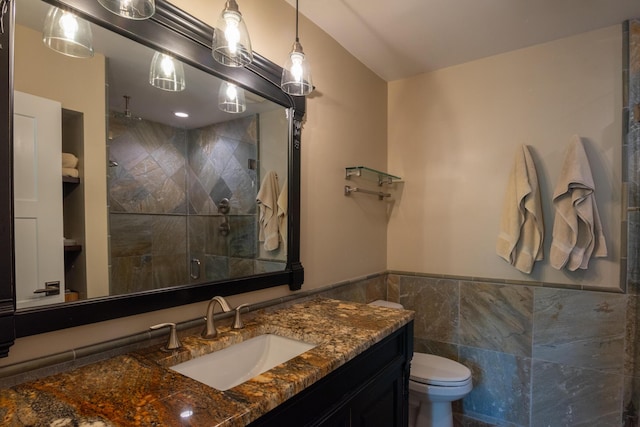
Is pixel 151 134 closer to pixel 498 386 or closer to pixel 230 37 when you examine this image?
pixel 230 37

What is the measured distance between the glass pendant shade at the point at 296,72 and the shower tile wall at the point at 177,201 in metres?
0.26

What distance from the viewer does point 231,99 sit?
4.60 ft

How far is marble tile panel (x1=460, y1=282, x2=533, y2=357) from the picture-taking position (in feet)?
6.81

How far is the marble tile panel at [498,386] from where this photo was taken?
2.07 meters

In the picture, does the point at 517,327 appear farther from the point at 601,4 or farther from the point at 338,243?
the point at 601,4

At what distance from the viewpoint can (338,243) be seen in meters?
2.04

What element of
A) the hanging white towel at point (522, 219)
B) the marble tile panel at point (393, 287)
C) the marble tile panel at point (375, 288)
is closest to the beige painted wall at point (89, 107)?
the marble tile panel at point (375, 288)

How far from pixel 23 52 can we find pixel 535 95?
98.1 inches

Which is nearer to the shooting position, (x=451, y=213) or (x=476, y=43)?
(x=476, y=43)

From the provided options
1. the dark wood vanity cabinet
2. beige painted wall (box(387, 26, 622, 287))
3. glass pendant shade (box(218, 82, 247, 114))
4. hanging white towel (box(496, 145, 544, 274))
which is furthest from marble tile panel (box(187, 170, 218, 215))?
hanging white towel (box(496, 145, 544, 274))

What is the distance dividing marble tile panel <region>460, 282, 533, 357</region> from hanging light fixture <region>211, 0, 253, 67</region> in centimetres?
203

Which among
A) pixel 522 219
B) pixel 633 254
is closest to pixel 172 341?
pixel 522 219

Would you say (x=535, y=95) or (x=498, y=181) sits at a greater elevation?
(x=535, y=95)

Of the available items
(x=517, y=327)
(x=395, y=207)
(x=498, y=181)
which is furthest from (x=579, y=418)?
(x=395, y=207)
